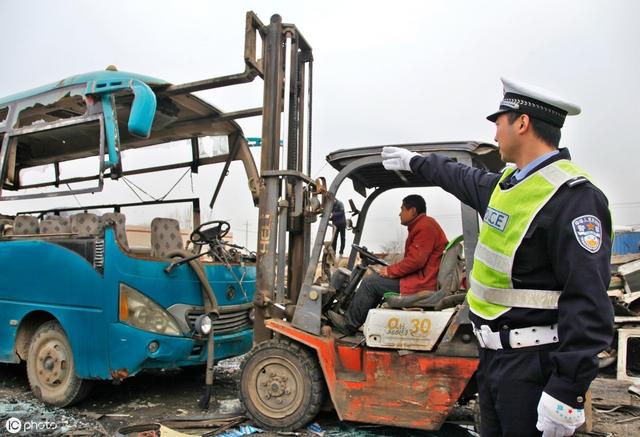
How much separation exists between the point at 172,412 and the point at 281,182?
2.33 meters

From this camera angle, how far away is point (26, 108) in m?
5.59

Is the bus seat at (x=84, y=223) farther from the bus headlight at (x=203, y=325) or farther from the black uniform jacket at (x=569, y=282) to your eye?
the black uniform jacket at (x=569, y=282)

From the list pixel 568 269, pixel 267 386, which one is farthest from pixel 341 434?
pixel 568 269

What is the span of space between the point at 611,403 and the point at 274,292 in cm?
313

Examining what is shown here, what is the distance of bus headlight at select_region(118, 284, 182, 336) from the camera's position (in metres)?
4.57

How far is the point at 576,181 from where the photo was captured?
179cm

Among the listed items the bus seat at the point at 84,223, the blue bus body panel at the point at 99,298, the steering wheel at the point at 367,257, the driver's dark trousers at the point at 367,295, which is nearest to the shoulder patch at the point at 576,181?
the driver's dark trousers at the point at 367,295

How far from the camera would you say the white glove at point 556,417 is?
163 cm

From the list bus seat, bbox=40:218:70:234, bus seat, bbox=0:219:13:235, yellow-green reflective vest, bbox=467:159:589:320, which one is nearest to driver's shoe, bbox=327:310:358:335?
yellow-green reflective vest, bbox=467:159:589:320

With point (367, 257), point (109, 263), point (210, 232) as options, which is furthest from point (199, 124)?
point (367, 257)

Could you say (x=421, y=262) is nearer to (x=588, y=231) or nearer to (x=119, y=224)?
(x=588, y=231)

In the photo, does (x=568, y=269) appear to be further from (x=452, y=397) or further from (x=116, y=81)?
(x=116, y=81)

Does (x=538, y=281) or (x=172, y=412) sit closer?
(x=538, y=281)

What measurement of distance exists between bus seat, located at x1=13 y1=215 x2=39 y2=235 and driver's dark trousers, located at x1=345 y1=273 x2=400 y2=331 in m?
3.83
